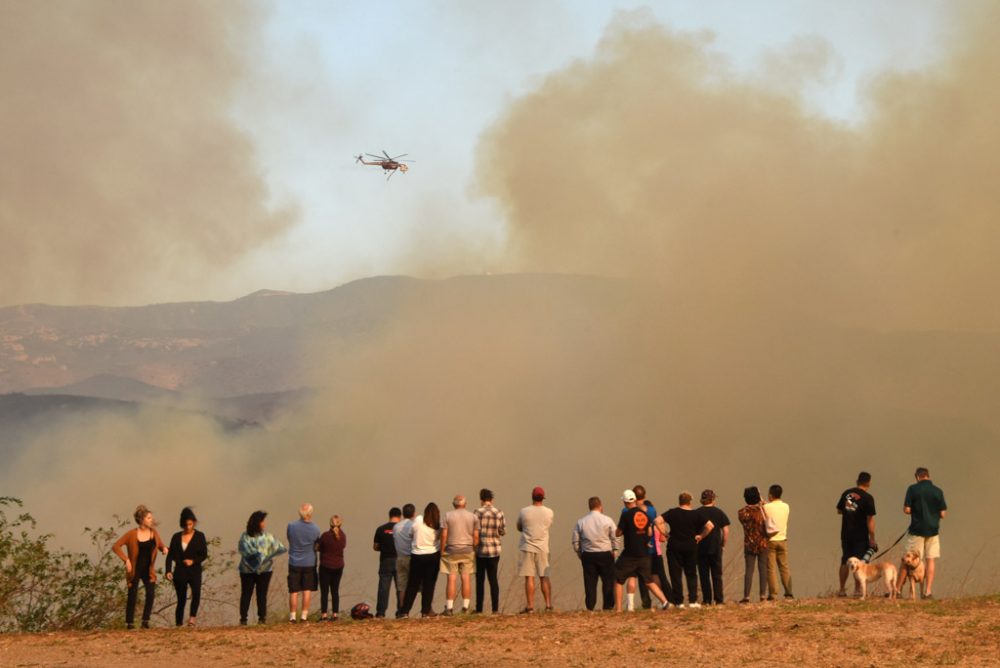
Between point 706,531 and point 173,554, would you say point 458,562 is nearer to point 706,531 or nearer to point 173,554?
point 706,531

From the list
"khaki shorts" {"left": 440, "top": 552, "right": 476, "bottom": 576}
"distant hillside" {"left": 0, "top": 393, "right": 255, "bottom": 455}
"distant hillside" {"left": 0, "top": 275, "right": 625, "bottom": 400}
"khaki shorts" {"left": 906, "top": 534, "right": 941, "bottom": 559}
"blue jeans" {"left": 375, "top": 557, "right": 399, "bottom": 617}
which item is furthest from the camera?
"distant hillside" {"left": 0, "top": 275, "right": 625, "bottom": 400}

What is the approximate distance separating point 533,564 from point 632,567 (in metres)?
1.37

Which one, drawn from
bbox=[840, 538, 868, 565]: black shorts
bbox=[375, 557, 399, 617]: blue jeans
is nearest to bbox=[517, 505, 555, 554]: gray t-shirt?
bbox=[375, 557, 399, 617]: blue jeans

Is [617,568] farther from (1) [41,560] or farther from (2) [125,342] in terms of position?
(2) [125,342]

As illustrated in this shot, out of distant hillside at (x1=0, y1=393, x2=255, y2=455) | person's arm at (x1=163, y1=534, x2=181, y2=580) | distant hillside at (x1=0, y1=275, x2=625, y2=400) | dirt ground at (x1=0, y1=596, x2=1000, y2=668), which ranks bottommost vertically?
dirt ground at (x1=0, y1=596, x2=1000, y2=668)

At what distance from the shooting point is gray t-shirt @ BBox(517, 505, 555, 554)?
58.7 feet

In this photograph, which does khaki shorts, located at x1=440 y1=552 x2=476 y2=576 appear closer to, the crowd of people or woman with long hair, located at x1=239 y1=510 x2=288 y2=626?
the crowd of people

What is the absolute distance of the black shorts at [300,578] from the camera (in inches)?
710

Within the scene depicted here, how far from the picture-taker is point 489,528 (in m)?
17.9

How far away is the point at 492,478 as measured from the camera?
62.3 meters

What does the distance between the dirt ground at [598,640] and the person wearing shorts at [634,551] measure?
97cm

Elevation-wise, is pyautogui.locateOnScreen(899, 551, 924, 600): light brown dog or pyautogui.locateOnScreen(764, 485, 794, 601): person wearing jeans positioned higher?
pyautogui.locateOnScreen(764, 485, 794, 601): person wearing jeans

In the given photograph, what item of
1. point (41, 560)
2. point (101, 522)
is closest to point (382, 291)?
point (101, 522)

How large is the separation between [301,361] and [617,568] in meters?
92.8
